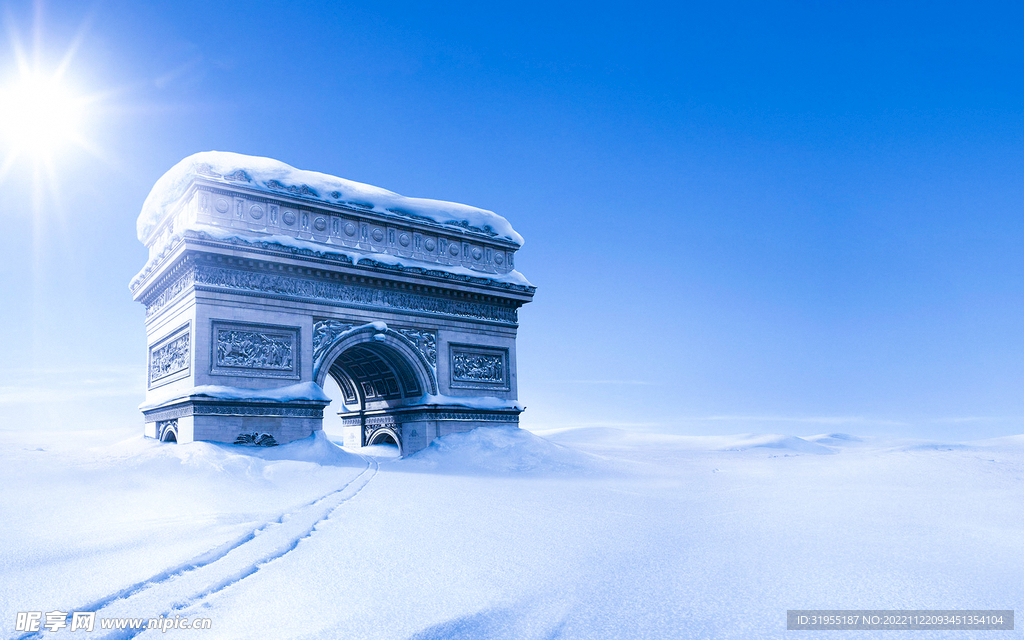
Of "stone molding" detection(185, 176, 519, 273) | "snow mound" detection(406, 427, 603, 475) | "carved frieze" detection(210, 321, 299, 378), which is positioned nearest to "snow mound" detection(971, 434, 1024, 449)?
"snow mound" detection(406, 427, 603, 475)

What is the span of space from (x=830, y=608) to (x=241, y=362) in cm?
1490

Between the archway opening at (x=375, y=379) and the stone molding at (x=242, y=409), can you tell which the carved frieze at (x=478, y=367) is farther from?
the stone molding at (x=242, y=409)

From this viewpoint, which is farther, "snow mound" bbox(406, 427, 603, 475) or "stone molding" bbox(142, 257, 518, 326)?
"snow mound" bbox(406, 427, 603, 475)

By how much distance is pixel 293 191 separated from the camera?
59.7 feet

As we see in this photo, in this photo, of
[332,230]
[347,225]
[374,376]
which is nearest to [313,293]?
[332,230]

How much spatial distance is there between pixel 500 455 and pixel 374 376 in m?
5.85

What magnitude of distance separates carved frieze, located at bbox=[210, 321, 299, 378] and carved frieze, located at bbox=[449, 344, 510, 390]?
478 centimetres

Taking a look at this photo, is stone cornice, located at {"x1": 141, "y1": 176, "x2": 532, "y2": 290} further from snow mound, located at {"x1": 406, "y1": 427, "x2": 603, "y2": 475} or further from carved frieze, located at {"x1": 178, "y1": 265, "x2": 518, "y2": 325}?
snow mound, located at {"x1": 406, "y1": 427, "x2": 603, "y2": 475}

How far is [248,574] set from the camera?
5004mm

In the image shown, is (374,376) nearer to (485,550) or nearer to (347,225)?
(347,225)

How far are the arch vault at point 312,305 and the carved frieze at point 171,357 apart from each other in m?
0.08

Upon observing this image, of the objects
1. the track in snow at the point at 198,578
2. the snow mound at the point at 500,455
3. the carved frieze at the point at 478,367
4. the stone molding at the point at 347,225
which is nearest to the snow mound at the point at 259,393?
the snow mound at the point at 500,455

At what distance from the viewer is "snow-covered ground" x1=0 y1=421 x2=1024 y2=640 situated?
426cm

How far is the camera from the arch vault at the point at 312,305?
53.6 feet
